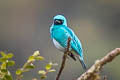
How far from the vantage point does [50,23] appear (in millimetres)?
32219

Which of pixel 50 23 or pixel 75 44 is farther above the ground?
pixel 75 44

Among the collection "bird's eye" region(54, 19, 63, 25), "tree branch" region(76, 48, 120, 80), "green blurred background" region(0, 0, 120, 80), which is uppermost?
"tree branch" region(76, 48, 120, 80)

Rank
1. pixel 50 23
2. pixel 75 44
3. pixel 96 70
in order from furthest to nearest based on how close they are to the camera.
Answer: pixel 50 23 < pixel 75 44 < pixel 96 70

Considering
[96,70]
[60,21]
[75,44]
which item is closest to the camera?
[96,70]

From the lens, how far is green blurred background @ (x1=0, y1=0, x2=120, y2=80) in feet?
95.9

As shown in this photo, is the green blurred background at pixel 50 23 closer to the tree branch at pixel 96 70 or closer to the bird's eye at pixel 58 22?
the bird's eye at pixel 58 22

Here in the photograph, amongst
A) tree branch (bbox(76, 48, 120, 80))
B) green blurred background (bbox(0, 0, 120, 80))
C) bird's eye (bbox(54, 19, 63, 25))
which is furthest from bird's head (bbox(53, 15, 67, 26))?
green blurred background (bbox(0, 0, 120, 80))

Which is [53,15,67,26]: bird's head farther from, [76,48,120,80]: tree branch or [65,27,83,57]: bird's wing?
[76,48,120,80]: tree branch

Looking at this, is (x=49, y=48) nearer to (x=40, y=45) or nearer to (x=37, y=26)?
(x=40, y=45)

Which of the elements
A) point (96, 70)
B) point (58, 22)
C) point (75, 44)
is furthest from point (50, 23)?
point (96, 70)

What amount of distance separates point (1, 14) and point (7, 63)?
33.4 m

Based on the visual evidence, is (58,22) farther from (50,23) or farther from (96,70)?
(50,23)

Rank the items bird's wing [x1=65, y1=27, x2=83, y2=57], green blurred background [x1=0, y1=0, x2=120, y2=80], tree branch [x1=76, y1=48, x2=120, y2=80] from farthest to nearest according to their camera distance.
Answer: green blurred background [x1=0, y1=0, x2=120, y2=80], bird's wing [x1=65, y1=27, x2=83, y2=57], tree branch [x1=76, y1=48, x2=120, y2=80]

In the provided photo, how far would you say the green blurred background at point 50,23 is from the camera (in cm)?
2922
